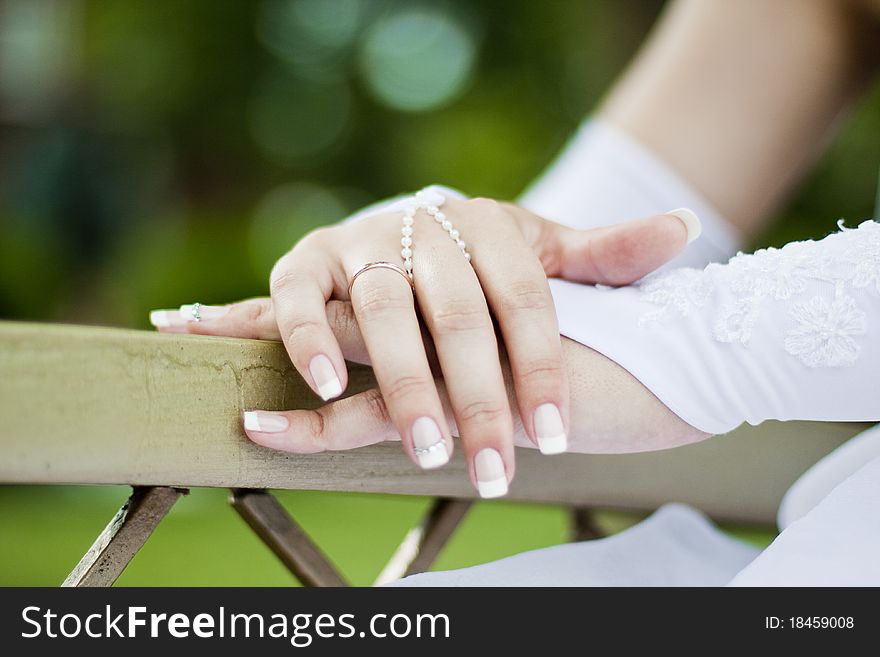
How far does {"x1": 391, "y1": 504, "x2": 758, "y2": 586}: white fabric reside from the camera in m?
0.49

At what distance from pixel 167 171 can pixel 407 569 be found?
3184 millimetres

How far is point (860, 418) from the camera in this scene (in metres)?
0.48

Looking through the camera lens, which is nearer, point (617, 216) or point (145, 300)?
point (617, 216)

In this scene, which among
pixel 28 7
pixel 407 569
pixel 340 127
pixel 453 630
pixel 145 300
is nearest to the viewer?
pixel 453 630

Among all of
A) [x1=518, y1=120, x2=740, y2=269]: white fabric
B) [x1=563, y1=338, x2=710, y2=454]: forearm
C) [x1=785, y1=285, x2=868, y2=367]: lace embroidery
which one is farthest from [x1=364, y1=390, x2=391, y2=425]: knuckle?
[x1=518, y1=120, x2=740, y2=269]: white fabric

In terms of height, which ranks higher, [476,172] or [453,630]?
[476,172]

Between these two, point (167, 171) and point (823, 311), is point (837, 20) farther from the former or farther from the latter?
point (167, 171)

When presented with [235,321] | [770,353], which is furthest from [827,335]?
[235,321]

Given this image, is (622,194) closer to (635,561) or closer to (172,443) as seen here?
(635,561)

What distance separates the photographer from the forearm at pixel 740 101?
935 millimetres

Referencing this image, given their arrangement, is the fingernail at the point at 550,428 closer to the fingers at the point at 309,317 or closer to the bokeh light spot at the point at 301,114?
the fingers at the point at 309,317

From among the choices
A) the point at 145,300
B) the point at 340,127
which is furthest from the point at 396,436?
the point at 340,127

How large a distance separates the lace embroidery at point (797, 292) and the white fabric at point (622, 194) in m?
0.40

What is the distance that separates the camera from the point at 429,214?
497 millimetres
